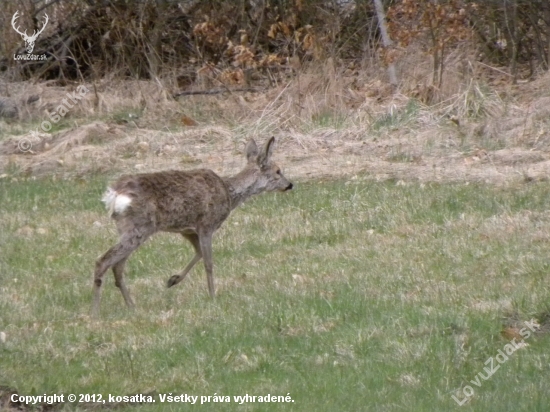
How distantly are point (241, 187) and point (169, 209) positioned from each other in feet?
4.92

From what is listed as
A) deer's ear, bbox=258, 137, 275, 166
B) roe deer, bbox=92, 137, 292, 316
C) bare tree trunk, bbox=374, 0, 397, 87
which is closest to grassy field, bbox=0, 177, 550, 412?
roe deer, bbox=92, 137, 292, 316

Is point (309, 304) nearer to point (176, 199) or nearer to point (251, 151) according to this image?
point (176, 199)

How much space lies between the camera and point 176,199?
9922mm

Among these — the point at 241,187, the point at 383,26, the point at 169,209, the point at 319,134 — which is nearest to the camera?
the point at 169,209

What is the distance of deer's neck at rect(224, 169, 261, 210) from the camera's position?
11.0 metres

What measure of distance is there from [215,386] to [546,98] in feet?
37.2

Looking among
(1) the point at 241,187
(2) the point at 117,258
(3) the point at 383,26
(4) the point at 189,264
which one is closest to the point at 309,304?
(4) the point at 189,264

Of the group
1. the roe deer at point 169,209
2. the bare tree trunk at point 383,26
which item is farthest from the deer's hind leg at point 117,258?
the bare tree trunk at point 383,26

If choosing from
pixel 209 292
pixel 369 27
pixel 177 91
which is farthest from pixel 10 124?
pixel 209 292

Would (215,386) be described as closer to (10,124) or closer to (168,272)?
(168,272)

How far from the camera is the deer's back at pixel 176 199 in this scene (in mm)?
9539

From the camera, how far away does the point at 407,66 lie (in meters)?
19.7

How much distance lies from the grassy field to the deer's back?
2.10ft

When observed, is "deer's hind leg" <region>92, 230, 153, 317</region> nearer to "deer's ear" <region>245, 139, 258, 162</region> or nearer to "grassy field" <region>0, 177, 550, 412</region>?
"grassy field" <region>0, 177, 550, 412</region>
